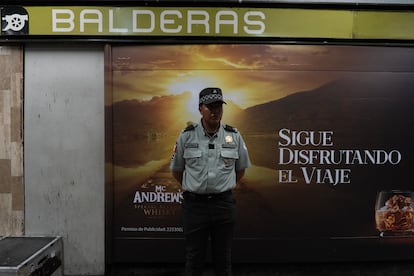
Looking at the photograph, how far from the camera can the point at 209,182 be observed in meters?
3.02

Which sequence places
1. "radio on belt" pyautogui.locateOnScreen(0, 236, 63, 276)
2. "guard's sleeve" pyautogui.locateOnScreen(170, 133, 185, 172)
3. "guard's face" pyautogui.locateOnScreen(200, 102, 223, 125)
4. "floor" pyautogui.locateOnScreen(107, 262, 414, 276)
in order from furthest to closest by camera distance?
"floor" pyautogui.locateOnScreen(107, 262, 414, 276), "radio on belt" pyautogui.locateOnScreen(0, 236, 63, 276), "guard's sleeve" pyautogui.locateOnScreen(170, 133, 185, 172), "guard's face" pyautogui.locateOnScreen(200, 102, 223, 125)

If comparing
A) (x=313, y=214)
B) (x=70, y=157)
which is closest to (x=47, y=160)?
(x=70, y=157)

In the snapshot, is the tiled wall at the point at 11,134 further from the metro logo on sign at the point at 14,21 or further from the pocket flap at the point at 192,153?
the pocket flap at the point at 192,153

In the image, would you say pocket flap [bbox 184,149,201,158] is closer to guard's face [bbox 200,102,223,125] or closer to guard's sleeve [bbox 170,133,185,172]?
guard's sleeve [bbox 170,133,185,172]

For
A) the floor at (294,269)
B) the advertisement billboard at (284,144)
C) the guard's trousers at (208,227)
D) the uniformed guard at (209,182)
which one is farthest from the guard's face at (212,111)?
the floor at (294,269)

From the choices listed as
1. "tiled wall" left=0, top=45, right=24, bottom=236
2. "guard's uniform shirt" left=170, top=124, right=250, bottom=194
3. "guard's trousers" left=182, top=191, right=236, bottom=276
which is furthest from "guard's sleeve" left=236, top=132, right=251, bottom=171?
"tiled wall" left=0, top=45, right=24, bottom=236

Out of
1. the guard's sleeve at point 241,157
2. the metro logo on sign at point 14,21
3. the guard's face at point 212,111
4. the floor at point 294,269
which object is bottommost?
the floor at point 294,269

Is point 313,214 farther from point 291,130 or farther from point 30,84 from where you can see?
point 30,84

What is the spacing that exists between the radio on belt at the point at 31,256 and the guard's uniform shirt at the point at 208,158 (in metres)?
1.60

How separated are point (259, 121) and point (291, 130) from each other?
1.17ft

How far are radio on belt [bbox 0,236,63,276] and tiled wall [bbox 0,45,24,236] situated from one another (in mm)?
269

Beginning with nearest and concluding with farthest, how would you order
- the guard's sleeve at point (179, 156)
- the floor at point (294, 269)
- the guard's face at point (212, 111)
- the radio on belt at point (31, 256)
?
the guard's face at point (212, 111), the guard's sleeve at point (179, 156), the radio on belt at point (31, 256), the floor at point (294, 269)

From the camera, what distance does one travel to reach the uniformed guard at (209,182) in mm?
3041

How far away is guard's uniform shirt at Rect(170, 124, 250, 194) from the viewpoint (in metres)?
3.04
